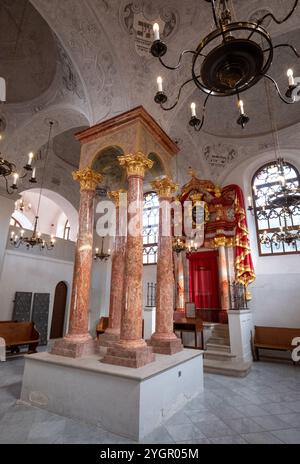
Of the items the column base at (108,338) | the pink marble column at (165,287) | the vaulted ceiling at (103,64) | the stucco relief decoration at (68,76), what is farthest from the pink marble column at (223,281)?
the stucco relief decoration at (68,76)

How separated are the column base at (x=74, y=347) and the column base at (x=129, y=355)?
0.59 m

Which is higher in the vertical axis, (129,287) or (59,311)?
(129,287)

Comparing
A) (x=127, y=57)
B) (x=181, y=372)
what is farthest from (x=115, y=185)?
(x=181, y=372)

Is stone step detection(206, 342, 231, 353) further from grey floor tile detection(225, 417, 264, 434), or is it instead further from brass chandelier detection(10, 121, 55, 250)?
brass chandelier detection(10, 121, 55, 250)

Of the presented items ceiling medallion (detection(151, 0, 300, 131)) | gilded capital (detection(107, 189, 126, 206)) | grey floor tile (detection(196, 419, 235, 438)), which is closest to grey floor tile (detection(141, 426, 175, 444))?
grey floor tile (detection(196, 419, 235, 438))

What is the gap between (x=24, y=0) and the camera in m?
6.31

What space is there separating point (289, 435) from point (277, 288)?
6353 mm

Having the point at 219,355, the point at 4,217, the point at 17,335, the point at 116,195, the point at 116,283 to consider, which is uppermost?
the point at 4,217

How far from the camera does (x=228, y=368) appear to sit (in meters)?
6.04

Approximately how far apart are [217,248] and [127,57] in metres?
7.06

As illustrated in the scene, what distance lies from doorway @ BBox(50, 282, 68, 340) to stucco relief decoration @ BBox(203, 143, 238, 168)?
9000mm

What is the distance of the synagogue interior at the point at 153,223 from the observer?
10.7ft

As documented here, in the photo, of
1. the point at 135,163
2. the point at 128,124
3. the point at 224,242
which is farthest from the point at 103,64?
the point at 224,242

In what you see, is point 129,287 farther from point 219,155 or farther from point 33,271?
point 219,155
